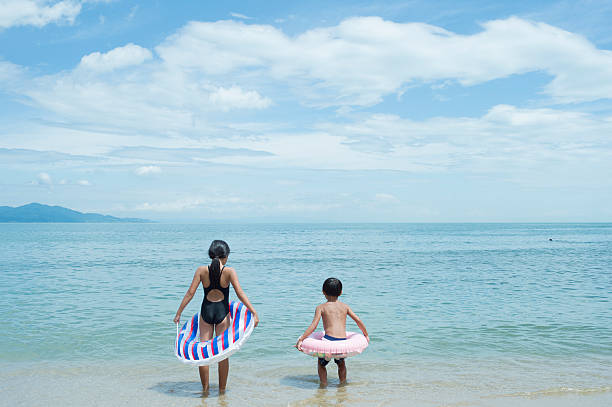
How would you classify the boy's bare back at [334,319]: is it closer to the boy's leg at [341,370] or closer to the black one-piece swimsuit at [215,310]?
the boy's leg at [341,370]

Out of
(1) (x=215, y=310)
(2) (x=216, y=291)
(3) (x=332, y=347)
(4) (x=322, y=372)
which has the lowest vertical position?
(4) (x=322, y=372)

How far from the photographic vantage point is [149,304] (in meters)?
15.6

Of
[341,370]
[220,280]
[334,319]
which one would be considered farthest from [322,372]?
[220,280]

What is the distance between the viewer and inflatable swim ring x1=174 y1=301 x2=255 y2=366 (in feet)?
21.3

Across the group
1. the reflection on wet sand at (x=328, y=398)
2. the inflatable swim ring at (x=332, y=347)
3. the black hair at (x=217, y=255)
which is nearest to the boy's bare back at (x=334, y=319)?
the inflatable swim ring at (x=332, y=347)

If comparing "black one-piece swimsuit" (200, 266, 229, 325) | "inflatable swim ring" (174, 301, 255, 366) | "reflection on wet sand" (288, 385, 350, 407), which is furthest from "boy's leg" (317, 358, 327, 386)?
"black one-piece swimsuit" (200, 266, 229, 325)

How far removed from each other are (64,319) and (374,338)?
7.80m

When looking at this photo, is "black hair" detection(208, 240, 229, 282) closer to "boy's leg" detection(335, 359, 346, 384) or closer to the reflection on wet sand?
the reflection on wet sand

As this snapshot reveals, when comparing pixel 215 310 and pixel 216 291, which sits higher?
pixel 216 291

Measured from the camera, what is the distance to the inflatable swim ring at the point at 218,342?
649cm

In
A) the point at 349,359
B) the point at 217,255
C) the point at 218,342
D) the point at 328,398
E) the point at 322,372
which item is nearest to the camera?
the point at 217,255

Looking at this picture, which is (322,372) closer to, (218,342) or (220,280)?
(218,342)

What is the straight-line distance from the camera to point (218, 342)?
659 centimetres

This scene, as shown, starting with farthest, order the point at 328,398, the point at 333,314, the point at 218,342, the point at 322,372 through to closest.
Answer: the point at 322,372
the point at 328,398
the point at 333,314
the point at 218,342
